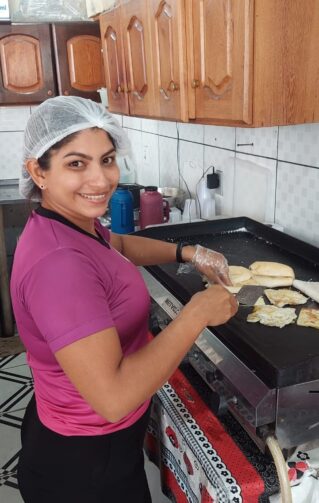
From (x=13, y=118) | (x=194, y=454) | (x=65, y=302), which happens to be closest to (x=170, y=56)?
(x=65, y=302)

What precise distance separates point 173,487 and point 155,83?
1.24 meters

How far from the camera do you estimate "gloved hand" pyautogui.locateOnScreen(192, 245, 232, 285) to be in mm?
1138

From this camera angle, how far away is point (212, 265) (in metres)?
1.16

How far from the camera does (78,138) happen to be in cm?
84

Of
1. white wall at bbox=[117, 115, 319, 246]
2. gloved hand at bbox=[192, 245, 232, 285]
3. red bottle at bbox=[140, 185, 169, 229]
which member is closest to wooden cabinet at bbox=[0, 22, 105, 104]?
white wall at bbox=[117, 115, 319, 246]

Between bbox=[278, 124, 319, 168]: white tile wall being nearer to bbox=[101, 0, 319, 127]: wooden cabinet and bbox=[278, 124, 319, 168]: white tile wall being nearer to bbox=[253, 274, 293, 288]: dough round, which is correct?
bbox=[101, 0, 319, 127]: wooden cabinet

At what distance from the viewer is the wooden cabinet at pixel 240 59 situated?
1031mm

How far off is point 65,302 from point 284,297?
58 centimetres

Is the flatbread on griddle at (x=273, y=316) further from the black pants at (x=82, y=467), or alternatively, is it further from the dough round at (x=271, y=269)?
the black pants at (x=82, y=467)

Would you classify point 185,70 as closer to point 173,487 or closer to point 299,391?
point 299,391

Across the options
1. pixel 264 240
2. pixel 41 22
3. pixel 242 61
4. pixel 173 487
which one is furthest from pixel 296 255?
pixel 41 22

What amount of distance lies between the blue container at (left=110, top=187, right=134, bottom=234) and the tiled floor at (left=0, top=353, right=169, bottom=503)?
955 millimetres

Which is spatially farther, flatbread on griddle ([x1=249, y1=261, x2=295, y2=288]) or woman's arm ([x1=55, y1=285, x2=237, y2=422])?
flatbread on griddle ([x1=249, y1=261, x2=295, y2=288])

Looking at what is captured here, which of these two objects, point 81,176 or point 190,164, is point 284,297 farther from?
point 190,164
